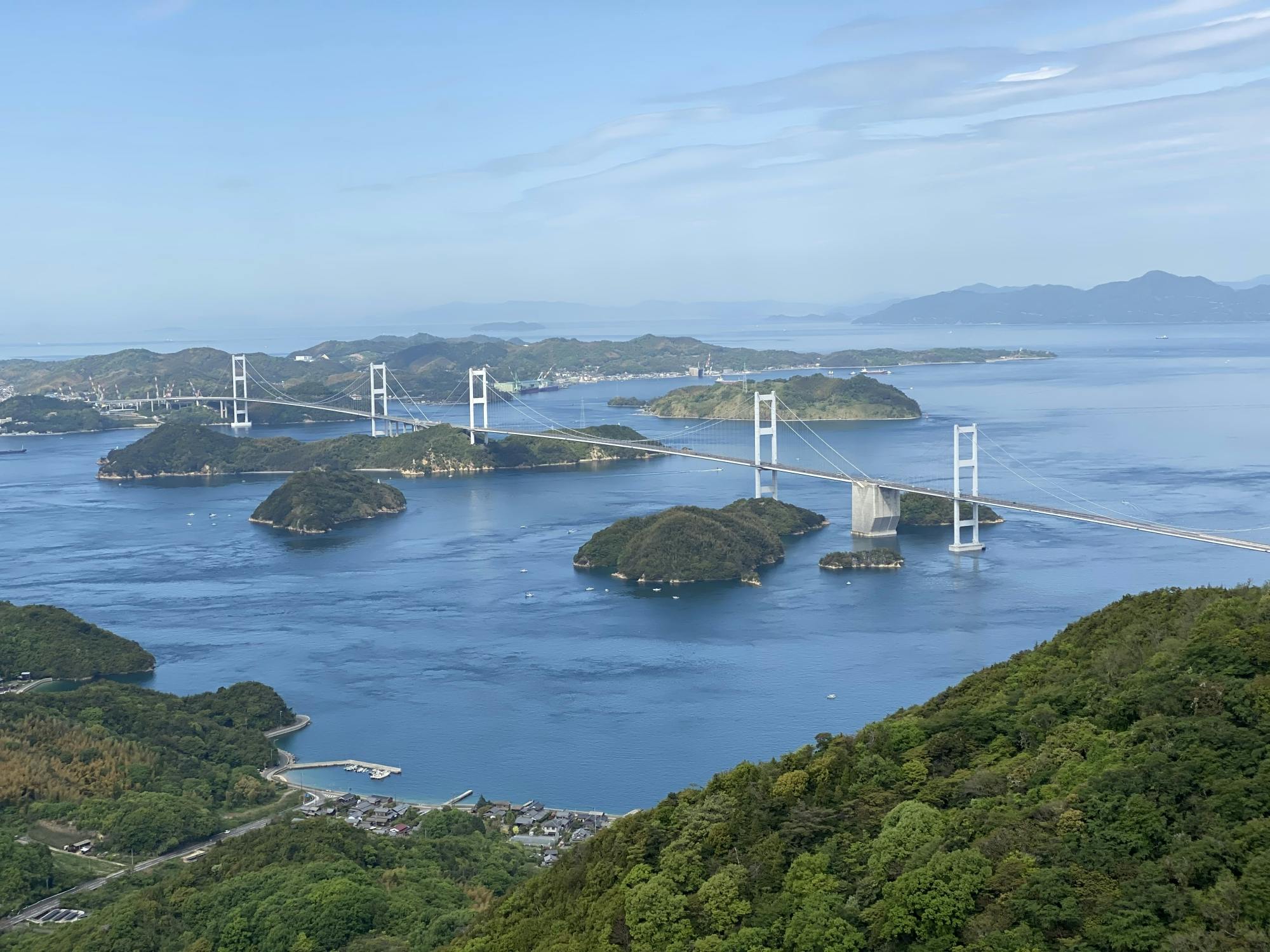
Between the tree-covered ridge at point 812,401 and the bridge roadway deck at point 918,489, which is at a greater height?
the tree-covered ridge at point 812,401

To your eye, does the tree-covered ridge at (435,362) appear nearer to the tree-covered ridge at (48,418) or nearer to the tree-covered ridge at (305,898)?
the tree-covered ridge at (48,418)

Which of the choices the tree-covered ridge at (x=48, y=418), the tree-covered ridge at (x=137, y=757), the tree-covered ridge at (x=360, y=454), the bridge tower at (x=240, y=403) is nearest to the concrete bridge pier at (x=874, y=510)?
the tree-covered ridge at (x=137, y=757)

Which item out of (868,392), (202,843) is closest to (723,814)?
(202,843)

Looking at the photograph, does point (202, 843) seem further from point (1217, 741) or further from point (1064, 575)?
point (1064, 575)

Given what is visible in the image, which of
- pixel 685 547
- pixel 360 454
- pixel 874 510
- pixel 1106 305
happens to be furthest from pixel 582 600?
pixel 1106 305

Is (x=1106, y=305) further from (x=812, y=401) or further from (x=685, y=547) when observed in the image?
(x=685, y=547)

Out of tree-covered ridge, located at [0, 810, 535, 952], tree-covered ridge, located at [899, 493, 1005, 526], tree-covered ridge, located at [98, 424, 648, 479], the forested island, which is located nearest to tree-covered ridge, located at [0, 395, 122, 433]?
tree-covered ridge, located at [98, 424, 648, 479]
